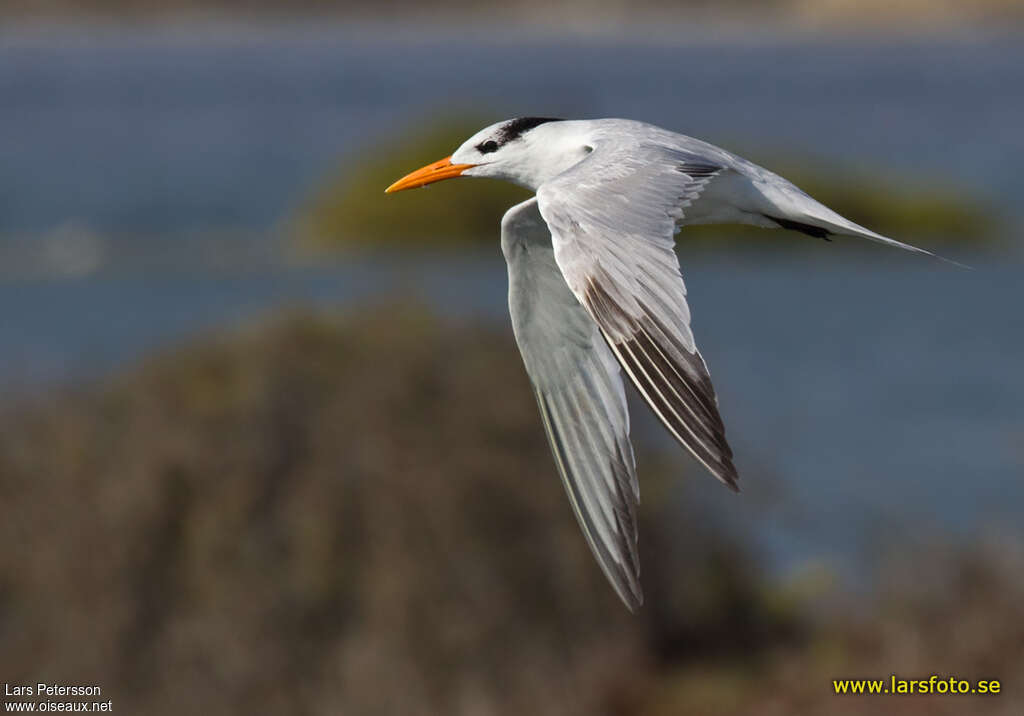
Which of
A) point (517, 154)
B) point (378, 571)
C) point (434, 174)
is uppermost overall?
point (517, 154)

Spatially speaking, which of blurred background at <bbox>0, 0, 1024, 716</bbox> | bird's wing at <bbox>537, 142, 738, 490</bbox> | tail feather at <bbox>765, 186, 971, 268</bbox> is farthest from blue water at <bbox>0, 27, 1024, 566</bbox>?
bird's wing at <bbox>537, 142, 738, 490</bbox>

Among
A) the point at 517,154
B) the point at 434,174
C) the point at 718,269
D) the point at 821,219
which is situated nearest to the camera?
the point at 821,219

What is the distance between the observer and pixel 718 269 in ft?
106

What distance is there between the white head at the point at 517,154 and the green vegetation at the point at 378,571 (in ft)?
15.0

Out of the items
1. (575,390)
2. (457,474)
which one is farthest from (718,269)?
(575,390)

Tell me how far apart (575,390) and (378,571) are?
467 cm

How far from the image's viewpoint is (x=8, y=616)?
1191cm

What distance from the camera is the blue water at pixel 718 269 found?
16.0 metres

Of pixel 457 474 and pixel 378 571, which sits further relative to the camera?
pixel 457 474

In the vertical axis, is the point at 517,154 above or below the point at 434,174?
above

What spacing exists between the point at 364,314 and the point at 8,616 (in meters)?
2.86

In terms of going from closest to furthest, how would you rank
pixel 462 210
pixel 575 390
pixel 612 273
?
pixel 612 273 < pixel 575 390 < pixel 462 210

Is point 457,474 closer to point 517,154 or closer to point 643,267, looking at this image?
point 517,154

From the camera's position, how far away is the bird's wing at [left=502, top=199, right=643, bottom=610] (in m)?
6.57
